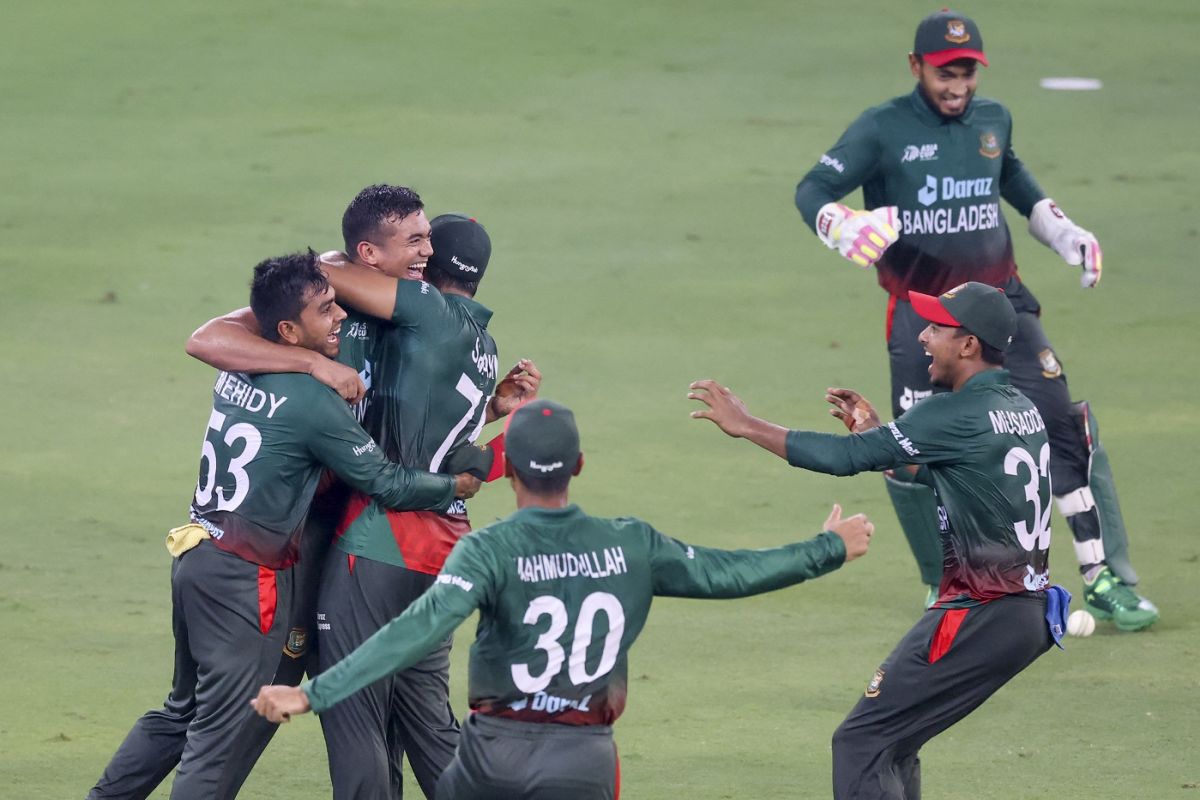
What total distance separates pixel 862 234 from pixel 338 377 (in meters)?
3.11

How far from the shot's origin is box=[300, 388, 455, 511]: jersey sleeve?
6.45m

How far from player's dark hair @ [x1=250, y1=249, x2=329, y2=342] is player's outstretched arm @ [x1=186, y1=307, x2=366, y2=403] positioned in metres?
0.10

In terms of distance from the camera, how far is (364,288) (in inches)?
265

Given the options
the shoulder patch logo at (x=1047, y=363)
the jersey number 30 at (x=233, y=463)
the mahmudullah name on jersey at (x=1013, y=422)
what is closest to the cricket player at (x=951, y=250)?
the shoulder patch logo at (x=1047, y=363)

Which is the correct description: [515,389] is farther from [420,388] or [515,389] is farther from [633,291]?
[633,291]

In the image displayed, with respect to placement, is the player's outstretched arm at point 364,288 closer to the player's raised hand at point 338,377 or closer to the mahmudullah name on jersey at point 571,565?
the player's raised hand at point 338,377

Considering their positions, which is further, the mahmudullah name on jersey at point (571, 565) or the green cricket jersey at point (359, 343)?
the green cricket jersey at point (359, 343)

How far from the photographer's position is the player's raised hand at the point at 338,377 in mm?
6531

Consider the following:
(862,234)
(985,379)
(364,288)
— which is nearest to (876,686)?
(985,379)

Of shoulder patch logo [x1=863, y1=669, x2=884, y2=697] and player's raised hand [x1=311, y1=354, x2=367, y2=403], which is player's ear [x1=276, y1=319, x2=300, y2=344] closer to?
player's raised hand [x1=311, y1=354, x2=367, y2=403]

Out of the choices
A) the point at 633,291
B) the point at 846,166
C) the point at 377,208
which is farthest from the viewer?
the point at 633,291

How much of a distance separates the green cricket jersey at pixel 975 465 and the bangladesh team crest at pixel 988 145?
9.96ft

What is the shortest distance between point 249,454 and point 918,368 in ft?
12.7

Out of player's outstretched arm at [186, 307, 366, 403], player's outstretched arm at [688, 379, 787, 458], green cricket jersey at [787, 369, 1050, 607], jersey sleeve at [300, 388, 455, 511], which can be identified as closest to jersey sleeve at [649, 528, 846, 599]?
green cricket jersey at [787, 369, 1050, 607]
